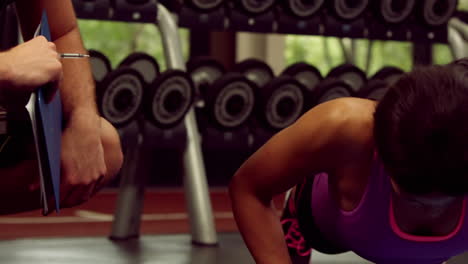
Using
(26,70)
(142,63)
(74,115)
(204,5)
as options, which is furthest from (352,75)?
(26,70)

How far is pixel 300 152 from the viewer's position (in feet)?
4.42

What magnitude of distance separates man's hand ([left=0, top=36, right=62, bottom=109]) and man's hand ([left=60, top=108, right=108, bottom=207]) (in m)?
0.14

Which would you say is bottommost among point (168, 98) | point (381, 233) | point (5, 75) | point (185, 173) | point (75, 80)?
point (185, 173)

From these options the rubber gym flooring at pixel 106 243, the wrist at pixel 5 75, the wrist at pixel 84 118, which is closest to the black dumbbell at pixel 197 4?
the rubber gym flooring at pixel 106 243

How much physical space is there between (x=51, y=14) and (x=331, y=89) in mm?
1689

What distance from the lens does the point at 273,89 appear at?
2.92m

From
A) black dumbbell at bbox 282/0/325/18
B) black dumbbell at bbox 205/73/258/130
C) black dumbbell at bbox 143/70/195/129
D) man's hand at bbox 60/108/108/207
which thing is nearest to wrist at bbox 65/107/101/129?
man's hand at bbox 60/108/108/207

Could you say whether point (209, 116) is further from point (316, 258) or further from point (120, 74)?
point (316, 258)

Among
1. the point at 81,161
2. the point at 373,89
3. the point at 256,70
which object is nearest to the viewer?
the point at 81,161

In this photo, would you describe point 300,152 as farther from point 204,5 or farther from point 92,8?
point 204,5

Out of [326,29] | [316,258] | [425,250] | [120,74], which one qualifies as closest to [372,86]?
[326,29]

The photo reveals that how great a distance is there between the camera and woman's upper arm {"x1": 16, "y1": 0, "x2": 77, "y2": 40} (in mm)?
1425

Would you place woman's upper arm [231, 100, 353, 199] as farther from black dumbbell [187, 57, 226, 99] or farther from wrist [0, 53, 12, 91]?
black dumbbell [187, 57, 226, 99]

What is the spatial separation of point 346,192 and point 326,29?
5.61 ft
